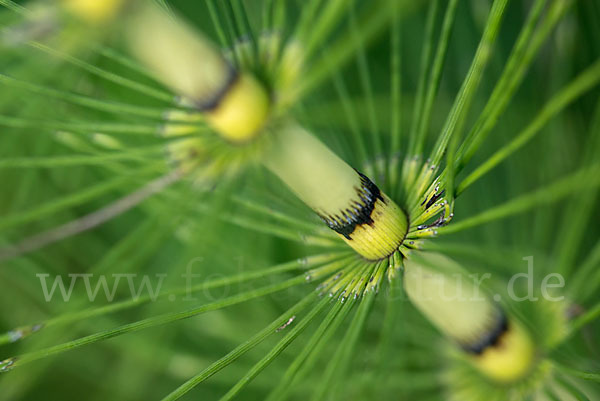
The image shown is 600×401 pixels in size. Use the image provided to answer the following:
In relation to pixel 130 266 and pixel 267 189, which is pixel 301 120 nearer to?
pixel 267 189

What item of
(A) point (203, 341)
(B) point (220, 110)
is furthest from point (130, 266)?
(A) point (203, 341)

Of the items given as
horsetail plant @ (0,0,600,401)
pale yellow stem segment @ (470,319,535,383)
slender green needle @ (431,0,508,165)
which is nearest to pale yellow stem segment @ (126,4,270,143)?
horsetail plant @ (0,0,600,401)

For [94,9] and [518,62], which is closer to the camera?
[518,62]

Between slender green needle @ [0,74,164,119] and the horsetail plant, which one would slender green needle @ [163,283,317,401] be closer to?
the horsetail plant

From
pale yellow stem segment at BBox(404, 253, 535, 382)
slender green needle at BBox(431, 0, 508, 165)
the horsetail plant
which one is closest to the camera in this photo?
slender green needle at BBox(431, 0, 508, 165)

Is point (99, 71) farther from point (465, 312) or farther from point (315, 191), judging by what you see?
point (465, 312)

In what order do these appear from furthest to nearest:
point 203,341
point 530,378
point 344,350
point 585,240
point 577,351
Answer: point 203,341
point 585,240
point 577,351
point 530,378
point 344,350

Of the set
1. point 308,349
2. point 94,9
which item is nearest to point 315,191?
point 308,349
